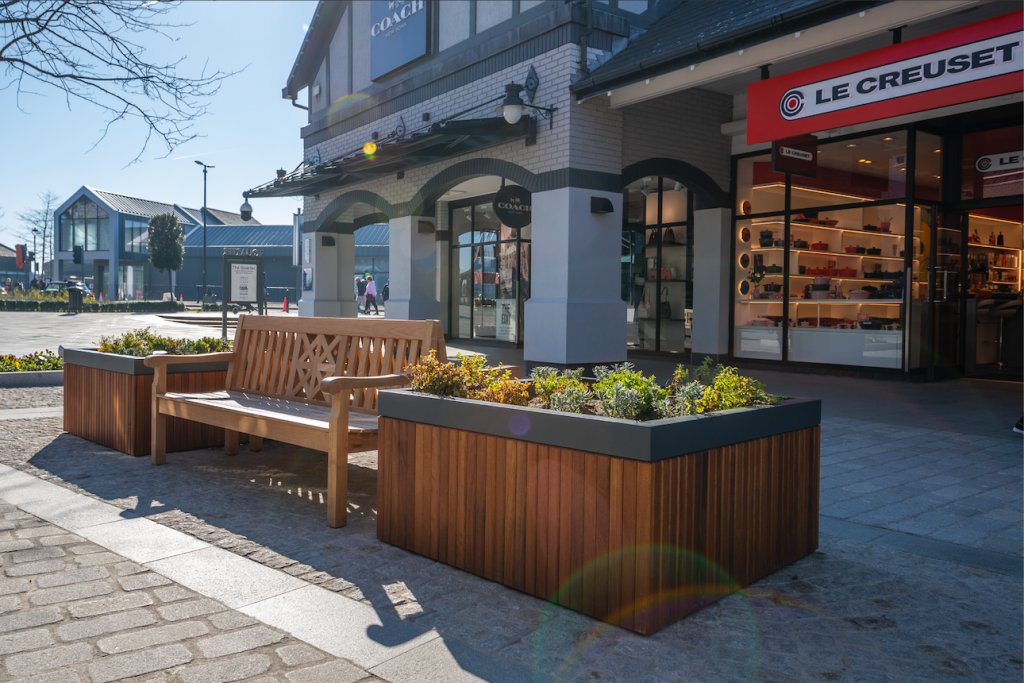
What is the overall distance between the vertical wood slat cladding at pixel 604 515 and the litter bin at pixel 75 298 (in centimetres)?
3430

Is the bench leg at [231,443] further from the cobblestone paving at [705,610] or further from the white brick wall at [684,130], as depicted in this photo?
the white brick wall at [684,130]

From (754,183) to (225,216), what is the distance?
2843 inches

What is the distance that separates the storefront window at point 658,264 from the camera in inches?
602

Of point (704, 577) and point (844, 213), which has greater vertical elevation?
point (844, 213)

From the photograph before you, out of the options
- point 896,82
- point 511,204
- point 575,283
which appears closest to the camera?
point 896,82

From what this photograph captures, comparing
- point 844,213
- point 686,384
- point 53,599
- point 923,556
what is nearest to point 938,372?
point 844,213

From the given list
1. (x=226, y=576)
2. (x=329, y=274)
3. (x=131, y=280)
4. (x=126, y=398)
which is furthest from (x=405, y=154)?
(x=131, y=280)

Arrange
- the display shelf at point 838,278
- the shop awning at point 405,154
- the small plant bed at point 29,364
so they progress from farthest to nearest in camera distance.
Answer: the display shelf at point 838,278 < the shop awning at point 405,154 < the small plant bed at point 29,364

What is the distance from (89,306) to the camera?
33938 millimetres

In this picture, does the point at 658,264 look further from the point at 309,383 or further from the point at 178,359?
the point at 178,359

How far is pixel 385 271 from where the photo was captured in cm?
5953

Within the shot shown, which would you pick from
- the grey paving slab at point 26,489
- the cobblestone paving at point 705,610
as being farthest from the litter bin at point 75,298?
the cobblestone paving at point 705,610

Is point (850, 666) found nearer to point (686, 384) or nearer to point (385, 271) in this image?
point (686, 384)

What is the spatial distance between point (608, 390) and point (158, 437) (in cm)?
382
